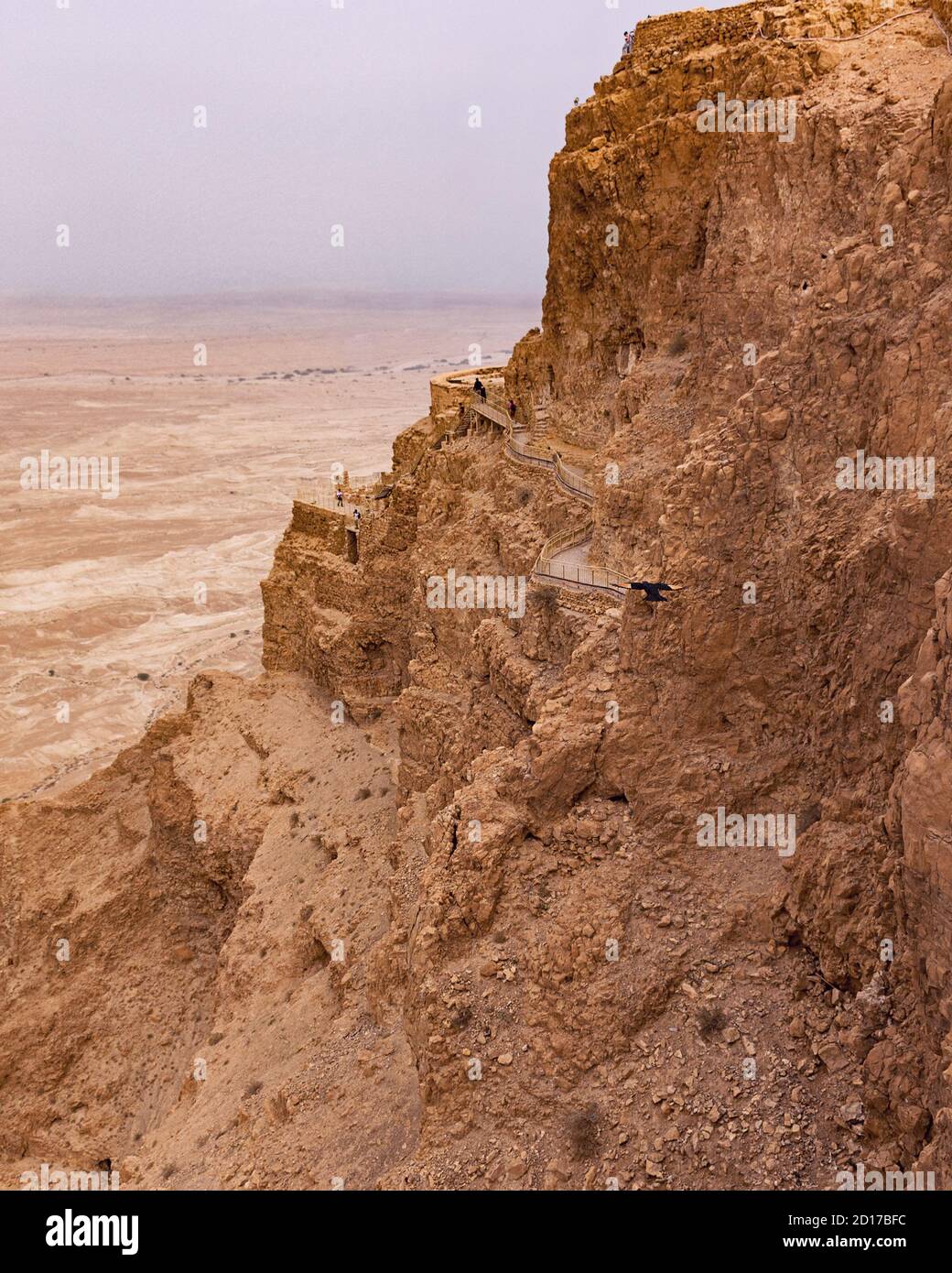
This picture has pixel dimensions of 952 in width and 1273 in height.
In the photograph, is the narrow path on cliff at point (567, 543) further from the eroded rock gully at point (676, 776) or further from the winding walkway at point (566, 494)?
the eroded rock gully at point (676, 776)

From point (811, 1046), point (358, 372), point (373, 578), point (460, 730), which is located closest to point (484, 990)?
point (811, 1046)

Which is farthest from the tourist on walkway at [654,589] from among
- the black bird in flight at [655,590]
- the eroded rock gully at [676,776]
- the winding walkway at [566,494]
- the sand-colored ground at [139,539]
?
the sand-colored ground at [139,539]

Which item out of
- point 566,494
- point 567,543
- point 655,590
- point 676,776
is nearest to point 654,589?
point 655,590

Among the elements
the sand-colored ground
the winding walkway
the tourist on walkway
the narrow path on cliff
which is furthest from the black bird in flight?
the sand-colored ground

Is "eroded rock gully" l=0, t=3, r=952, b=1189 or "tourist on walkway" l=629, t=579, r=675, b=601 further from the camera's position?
"tourist on walkway" l=629, t=579, r=675, b=601

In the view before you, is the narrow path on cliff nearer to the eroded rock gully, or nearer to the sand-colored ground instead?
the eroded rock gully

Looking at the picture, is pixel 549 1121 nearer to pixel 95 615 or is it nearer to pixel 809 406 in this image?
pixel 809 406

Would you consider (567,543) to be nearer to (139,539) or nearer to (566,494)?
(566,494)
